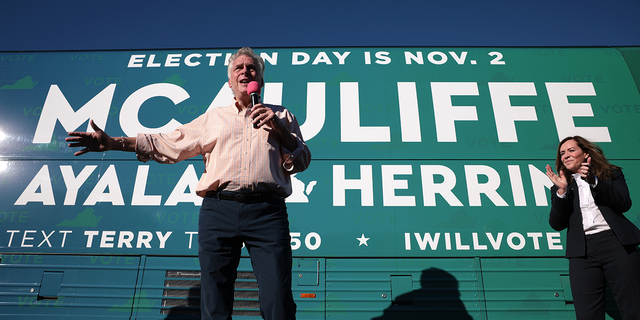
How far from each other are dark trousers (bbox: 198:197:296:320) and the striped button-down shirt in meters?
0.09

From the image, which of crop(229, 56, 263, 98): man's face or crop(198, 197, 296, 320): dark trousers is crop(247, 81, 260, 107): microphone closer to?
crop(229, 56, 263, 98): man's face

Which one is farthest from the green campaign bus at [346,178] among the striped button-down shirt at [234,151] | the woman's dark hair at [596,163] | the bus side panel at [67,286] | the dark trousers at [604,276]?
the striped button-down shirt at [234,151]

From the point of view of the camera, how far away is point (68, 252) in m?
2.73

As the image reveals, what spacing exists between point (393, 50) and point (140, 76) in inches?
95.0

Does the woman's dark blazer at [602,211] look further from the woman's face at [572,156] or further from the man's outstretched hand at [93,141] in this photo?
the man's outstretched hand at [93,141]

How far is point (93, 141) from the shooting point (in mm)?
1420

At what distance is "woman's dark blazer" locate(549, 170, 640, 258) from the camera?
1.99 metres

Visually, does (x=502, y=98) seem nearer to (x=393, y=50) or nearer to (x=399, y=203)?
(x=393, y=50)

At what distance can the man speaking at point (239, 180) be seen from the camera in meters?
1.33

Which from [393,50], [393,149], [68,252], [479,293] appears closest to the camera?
[479,293]

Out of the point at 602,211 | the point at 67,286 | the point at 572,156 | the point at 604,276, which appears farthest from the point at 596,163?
the point at 67,286

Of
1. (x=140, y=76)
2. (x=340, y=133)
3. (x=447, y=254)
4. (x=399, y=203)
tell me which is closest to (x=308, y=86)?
(x=340, y=133)

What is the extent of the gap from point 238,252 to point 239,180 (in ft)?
0.95

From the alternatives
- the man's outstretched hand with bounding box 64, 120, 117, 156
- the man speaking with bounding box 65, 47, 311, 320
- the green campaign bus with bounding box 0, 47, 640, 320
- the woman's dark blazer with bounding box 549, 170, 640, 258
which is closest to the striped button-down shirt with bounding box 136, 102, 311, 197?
the man speaking with bounding box 65, 47, 311, 320
